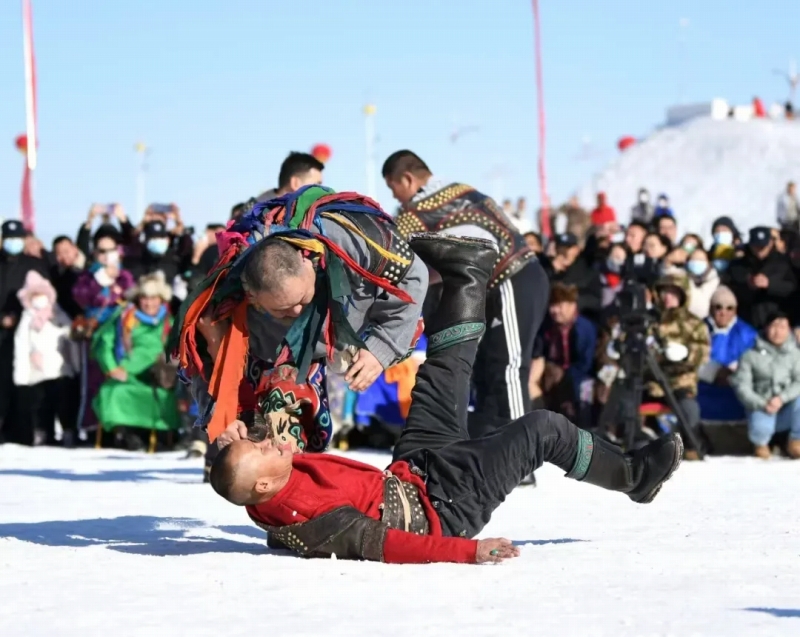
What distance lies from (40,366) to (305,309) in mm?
7968

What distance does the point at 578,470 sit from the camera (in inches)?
208

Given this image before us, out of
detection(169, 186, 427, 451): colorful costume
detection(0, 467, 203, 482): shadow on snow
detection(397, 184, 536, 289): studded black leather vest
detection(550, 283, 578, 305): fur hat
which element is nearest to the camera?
detection(169, 186, 427, 451): colorful costume

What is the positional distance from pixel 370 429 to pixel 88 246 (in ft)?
15.3

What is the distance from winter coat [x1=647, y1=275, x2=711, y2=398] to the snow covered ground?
10.6ft

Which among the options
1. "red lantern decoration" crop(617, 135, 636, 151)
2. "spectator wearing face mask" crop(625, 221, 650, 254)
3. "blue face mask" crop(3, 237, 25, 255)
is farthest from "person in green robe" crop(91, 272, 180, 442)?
"red lantern decoration" crop(617, 135, 636, 151)

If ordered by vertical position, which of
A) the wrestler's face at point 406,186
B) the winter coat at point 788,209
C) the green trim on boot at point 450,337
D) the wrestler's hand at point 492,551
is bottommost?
the wrestler's hand at point 492,551

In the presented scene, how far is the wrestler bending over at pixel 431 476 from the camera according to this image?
193 inches

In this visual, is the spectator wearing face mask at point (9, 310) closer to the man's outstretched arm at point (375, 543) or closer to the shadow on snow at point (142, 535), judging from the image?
the shadow on snow at point (142, 535)

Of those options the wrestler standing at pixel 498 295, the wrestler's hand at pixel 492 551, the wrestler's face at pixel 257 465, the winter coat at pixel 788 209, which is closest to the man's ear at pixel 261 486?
the wrestler's face at pixel 257 465

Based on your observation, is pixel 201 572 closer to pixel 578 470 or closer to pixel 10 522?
pixel 578 470

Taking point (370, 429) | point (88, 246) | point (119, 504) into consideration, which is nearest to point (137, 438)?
point (370, 429)

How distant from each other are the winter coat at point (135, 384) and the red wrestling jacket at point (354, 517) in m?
7.01

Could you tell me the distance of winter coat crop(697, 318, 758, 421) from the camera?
10898mm

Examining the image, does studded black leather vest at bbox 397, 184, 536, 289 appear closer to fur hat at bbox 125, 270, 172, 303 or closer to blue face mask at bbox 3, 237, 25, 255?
fur hat at bbox 125, 270, 172, 303
